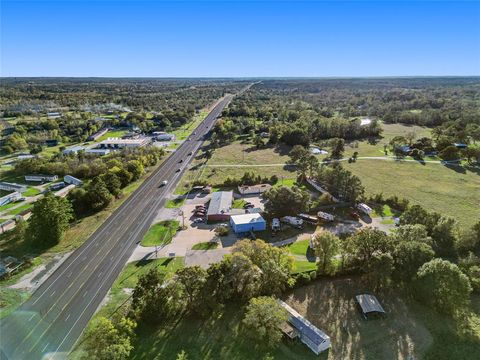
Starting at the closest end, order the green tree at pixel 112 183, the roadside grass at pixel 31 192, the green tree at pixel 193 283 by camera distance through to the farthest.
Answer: the green tree at pixel 193 283 → the green tree at pixel 112 183 → the roadside grass at pixel 31 192

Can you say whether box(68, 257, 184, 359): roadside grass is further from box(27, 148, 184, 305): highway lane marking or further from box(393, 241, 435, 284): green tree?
box(393, 241, 435, 284): green tree

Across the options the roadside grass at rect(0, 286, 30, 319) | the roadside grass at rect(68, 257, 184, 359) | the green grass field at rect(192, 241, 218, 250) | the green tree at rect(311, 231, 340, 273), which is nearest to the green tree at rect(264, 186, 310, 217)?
the green grass field at rect(192, 241, 218, 250)

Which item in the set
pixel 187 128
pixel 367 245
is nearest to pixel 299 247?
pixel 367 245

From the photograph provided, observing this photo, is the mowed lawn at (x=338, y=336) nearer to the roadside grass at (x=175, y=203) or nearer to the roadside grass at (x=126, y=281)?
the roadside grass at (x=126, y=281)

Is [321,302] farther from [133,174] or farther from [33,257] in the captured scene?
[133,174]

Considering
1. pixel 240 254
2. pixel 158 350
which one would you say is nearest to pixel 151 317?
pixel 158 350

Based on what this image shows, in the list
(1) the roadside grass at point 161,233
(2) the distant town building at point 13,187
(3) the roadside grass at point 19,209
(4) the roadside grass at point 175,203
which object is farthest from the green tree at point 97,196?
(2) the distant town building at point 13,187
